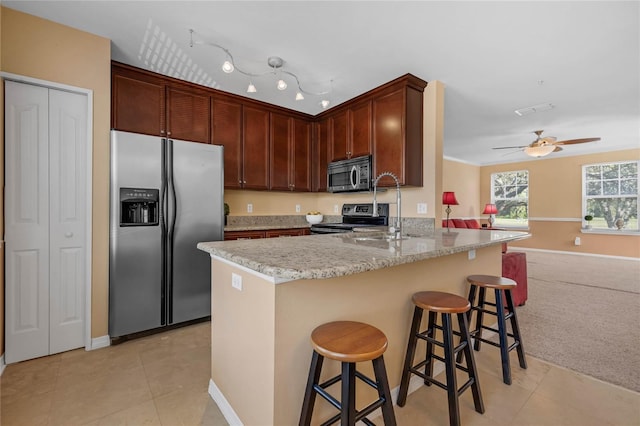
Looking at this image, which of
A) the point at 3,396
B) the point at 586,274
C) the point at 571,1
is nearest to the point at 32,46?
the point at 3,396

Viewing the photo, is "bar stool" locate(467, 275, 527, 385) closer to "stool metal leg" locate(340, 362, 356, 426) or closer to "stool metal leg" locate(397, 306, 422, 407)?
"stool metal leg" locate(397, 306, 422, 407)

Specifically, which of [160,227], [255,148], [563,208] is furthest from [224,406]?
[563,208]

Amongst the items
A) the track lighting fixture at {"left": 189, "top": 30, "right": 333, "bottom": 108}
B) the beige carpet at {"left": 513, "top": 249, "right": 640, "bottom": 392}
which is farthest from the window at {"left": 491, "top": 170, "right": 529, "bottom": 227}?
the track lighting fixture at {"left": 189, "top": 30, "right": 333, "bottom": 108}

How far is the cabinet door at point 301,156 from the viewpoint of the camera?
4012 mm

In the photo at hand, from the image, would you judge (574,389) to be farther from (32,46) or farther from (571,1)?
(32,46)

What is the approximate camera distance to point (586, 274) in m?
4.83

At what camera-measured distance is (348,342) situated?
44.9 inches

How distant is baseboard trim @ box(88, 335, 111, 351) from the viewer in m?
2.30

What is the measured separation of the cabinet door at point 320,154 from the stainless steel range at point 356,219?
1.61 ft

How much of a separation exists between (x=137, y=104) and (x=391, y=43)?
2.48m

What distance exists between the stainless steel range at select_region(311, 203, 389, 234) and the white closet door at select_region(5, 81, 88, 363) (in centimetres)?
247

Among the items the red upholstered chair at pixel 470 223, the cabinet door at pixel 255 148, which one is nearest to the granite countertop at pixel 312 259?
the cabinet door at pixel 255 148

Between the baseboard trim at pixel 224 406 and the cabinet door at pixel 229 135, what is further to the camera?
the cabinet door at pixel 229 135

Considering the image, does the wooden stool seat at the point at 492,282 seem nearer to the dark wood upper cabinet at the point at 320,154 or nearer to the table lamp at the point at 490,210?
the dark wood upper cabinet at the point at 320,154
